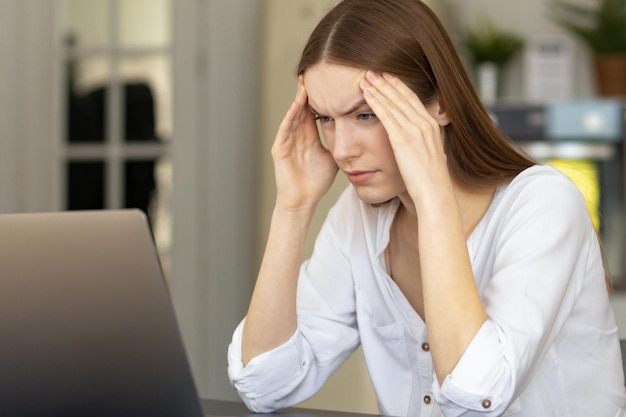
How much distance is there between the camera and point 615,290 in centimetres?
361

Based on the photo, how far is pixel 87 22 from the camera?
4312mm

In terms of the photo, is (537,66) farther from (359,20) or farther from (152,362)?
(152,362)

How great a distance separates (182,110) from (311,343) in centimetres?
253

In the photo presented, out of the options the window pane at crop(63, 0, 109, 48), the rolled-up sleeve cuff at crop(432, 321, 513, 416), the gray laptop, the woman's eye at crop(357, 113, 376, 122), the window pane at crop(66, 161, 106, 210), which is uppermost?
the window pane at crop(63, 0, 109, 48)

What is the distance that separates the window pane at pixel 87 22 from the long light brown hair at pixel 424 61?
2.76 m

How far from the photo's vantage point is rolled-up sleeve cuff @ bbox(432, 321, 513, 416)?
1370mm

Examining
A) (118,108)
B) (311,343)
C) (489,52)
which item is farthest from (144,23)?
(311,343)

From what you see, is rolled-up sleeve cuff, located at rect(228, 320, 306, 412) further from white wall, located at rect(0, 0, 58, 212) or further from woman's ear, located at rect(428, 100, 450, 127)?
white wall, located at rect(0, 0, 58, 212)

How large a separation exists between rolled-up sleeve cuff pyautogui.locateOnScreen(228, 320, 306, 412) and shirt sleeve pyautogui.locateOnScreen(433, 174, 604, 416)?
0.34m

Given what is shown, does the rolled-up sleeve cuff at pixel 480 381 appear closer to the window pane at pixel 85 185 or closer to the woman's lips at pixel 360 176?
the woman's lips at pixel 360 176

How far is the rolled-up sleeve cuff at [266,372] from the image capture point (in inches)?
65.6

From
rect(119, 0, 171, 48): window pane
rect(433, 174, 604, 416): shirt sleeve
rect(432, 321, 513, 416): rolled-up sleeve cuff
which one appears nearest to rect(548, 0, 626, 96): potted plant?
rect(119, 0, 171, 48): window pane

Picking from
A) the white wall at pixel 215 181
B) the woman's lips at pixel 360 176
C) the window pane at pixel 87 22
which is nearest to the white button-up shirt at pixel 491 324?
the woman's lips at pixel 360 176

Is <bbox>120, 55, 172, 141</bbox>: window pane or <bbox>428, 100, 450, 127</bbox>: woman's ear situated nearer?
<bbox>428, 100, 450, 127</bbox>: woman's ear
